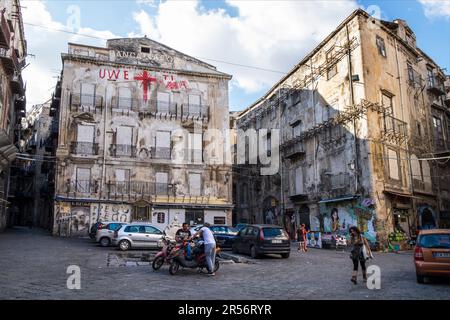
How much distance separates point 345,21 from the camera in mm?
24750

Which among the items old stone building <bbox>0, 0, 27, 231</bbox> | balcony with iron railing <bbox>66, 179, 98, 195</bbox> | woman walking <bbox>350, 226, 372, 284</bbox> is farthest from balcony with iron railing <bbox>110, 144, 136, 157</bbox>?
woman walking <bbox>350, 226, 372, 284</bbox>

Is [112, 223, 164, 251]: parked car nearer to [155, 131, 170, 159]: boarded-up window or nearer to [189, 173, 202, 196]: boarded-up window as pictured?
[189, 173, 202, 196]: boarded-up window

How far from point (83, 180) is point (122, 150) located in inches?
151

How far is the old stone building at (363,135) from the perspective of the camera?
73.7 feet

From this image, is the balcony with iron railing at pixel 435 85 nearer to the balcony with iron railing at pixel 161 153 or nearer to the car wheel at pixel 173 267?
the balcony with iron railing at pixel 161 153

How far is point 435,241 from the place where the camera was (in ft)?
29.9

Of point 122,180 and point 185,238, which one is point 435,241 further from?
point 122,180

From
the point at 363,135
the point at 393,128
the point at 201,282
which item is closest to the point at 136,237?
the point at 201,282

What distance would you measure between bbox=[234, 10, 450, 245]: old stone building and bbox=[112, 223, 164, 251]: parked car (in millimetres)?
10948

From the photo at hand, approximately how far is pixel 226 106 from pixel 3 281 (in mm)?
26361

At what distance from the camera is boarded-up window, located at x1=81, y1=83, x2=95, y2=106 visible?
29297 mm

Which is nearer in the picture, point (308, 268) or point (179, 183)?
point (308, 268)

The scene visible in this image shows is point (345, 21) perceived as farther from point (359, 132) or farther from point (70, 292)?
point (70, 292)
